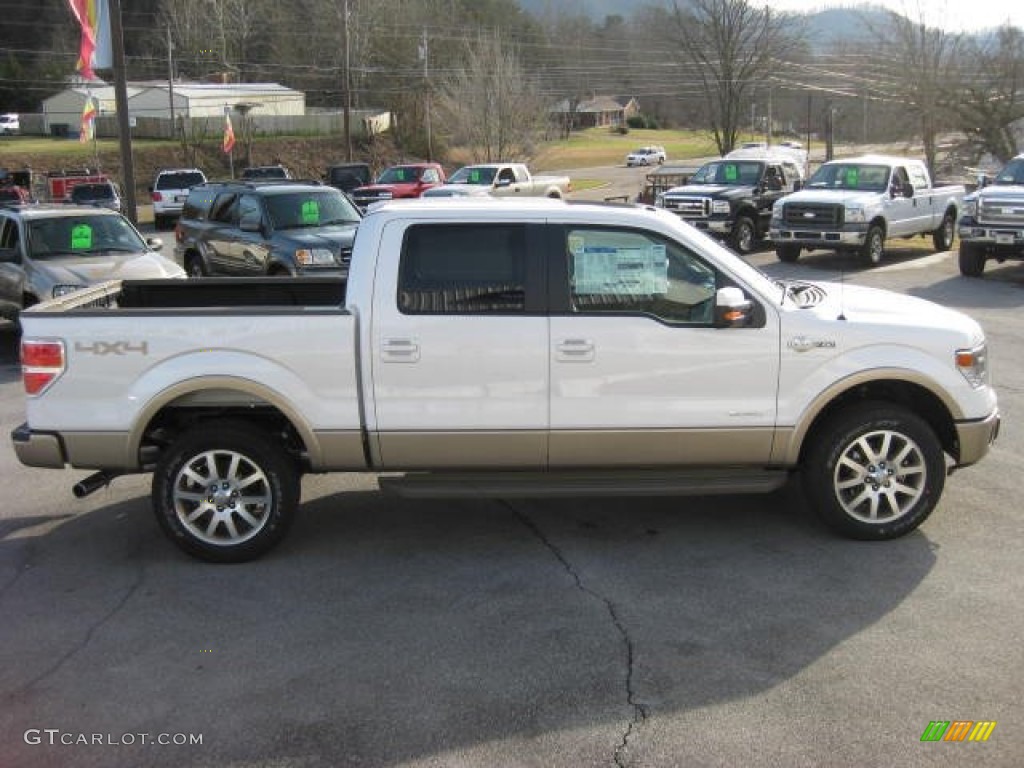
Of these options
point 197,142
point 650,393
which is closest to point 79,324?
point 650,393

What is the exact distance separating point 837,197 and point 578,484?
50.6ft

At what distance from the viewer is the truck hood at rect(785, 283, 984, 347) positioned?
5.30 m

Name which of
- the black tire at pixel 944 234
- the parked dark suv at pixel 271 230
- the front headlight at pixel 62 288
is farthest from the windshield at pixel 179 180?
the front headlight at pixel 62 288

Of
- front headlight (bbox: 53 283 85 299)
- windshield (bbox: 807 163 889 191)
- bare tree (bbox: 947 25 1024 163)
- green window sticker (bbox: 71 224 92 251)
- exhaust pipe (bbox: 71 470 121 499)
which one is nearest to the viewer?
exhaust pipe (bbox: 71 470 121 499)

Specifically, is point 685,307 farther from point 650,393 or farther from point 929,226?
point 929,226

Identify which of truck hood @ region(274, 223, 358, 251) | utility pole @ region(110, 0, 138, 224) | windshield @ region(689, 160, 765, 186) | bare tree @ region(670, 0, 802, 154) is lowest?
truck hood @ region(274, 223, 358, 251)

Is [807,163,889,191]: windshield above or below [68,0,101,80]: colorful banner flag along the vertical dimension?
below

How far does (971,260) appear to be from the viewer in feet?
56.1

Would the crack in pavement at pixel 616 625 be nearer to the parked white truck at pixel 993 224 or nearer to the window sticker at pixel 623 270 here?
the window sticker at pixel 623 270

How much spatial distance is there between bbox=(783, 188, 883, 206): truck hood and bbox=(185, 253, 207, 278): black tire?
35.6 ft

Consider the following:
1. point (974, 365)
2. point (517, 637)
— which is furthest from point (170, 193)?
point (517, 637)

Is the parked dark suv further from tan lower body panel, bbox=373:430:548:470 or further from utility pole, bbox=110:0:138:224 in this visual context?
tan lower body panel, bbox=373:430:548:470

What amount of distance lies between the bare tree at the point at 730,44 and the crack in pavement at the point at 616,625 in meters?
34.6

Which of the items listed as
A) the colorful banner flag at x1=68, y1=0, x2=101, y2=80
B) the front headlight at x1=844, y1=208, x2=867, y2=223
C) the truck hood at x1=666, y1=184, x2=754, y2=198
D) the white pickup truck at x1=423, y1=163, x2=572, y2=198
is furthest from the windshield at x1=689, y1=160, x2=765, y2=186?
the colorful banner flag at x1=68, y1=0, x2=101, y2=80
